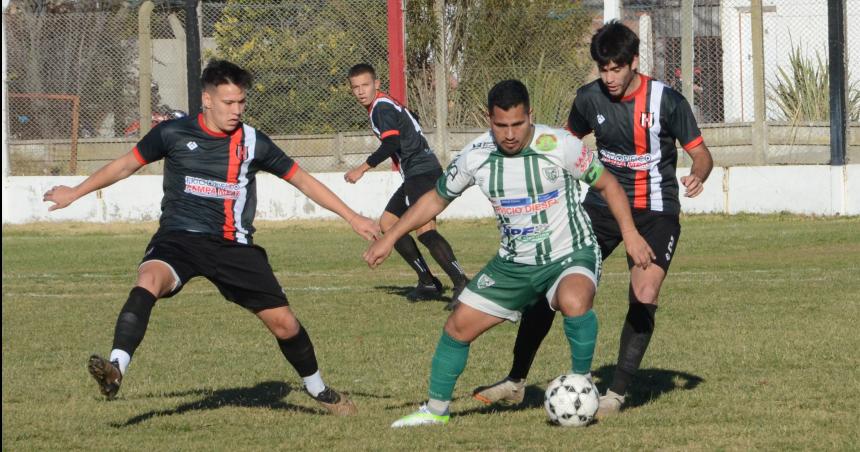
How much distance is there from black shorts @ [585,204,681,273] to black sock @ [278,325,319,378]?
1678 mm

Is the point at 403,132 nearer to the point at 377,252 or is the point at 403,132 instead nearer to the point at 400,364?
the point at 400,364

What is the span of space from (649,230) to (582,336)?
1090 millimetres

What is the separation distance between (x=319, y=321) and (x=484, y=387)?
369 centimetres

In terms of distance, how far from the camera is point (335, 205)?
6871 mm

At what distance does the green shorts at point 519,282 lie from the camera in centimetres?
619

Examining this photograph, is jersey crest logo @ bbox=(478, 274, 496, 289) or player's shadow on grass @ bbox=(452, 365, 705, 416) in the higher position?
jersey crest logo @ bbox=(478, 274, 496, 289)

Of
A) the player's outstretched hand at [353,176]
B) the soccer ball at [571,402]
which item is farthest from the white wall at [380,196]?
the soccer ball at [571,402]

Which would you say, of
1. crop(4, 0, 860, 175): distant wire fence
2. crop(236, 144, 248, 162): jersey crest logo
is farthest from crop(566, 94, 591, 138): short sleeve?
crop(4, 0, 860, 175): distant wire fence

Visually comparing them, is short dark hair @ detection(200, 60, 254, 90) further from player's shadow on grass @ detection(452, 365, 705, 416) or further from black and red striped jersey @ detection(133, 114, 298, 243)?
player's shadow on grass @ detection(452, 365, 705, 416)

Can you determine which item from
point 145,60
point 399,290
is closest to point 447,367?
point 399,290

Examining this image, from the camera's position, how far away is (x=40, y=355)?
8.82 m

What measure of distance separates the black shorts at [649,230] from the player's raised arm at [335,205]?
49.5 inches

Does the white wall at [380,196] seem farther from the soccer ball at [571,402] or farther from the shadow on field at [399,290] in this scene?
the soccer ball at [571,402]

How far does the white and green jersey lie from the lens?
6090 mm
